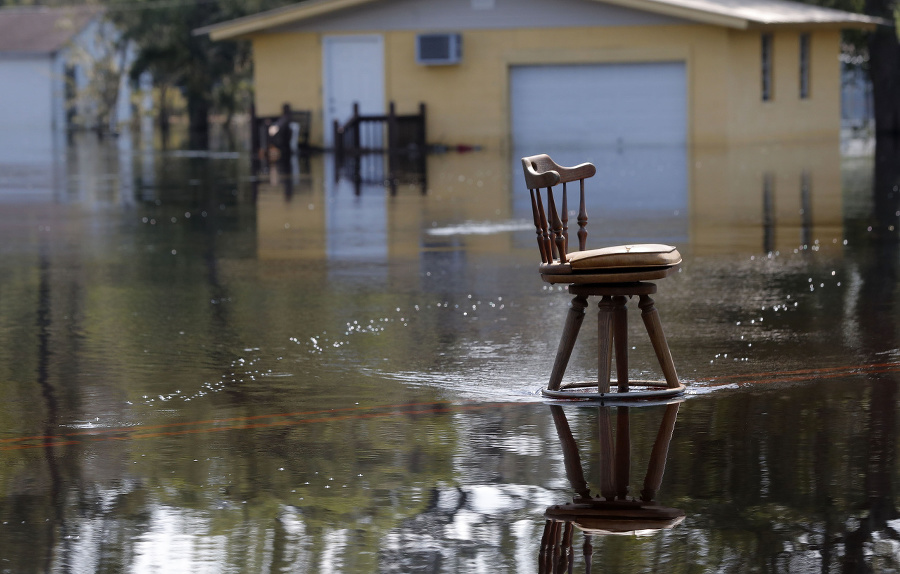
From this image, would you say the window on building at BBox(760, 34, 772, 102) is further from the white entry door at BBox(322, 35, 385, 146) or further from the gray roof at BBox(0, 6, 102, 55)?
the gray roof at BBox(0, 6, 102, 55)

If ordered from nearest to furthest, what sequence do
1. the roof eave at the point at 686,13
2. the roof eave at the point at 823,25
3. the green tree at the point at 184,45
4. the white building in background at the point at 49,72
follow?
the roof eave at the point at 686,13 → the roof eave at the point at 823,25 → the green tree at the point at 184,45 → the white building in background at the point at 49,72

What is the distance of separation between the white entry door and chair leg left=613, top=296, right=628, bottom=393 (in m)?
30.5

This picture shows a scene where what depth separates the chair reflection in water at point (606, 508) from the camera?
16.4ft

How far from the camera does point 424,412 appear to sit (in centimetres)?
718

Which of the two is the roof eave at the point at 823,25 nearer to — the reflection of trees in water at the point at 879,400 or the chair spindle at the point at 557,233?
the reflection of trees in water at the point at 879,400

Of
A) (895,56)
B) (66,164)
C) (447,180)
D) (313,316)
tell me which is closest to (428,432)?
(313,316)

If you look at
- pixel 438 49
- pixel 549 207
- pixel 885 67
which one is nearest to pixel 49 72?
pixel 438 49

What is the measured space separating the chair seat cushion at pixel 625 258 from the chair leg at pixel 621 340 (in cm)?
32

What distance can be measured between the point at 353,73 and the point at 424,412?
31.0 meters

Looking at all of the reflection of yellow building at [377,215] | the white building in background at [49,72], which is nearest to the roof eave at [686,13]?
the reflection of yellow building at [377,215]

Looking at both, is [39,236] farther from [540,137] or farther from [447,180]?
[540,137]

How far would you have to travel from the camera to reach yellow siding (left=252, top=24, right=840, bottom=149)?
35.4 metres

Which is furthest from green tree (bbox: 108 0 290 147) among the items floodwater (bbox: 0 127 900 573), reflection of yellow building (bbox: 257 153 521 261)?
floodwater (bbox: 0 127 900 573)

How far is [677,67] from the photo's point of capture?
3575 centimetres
